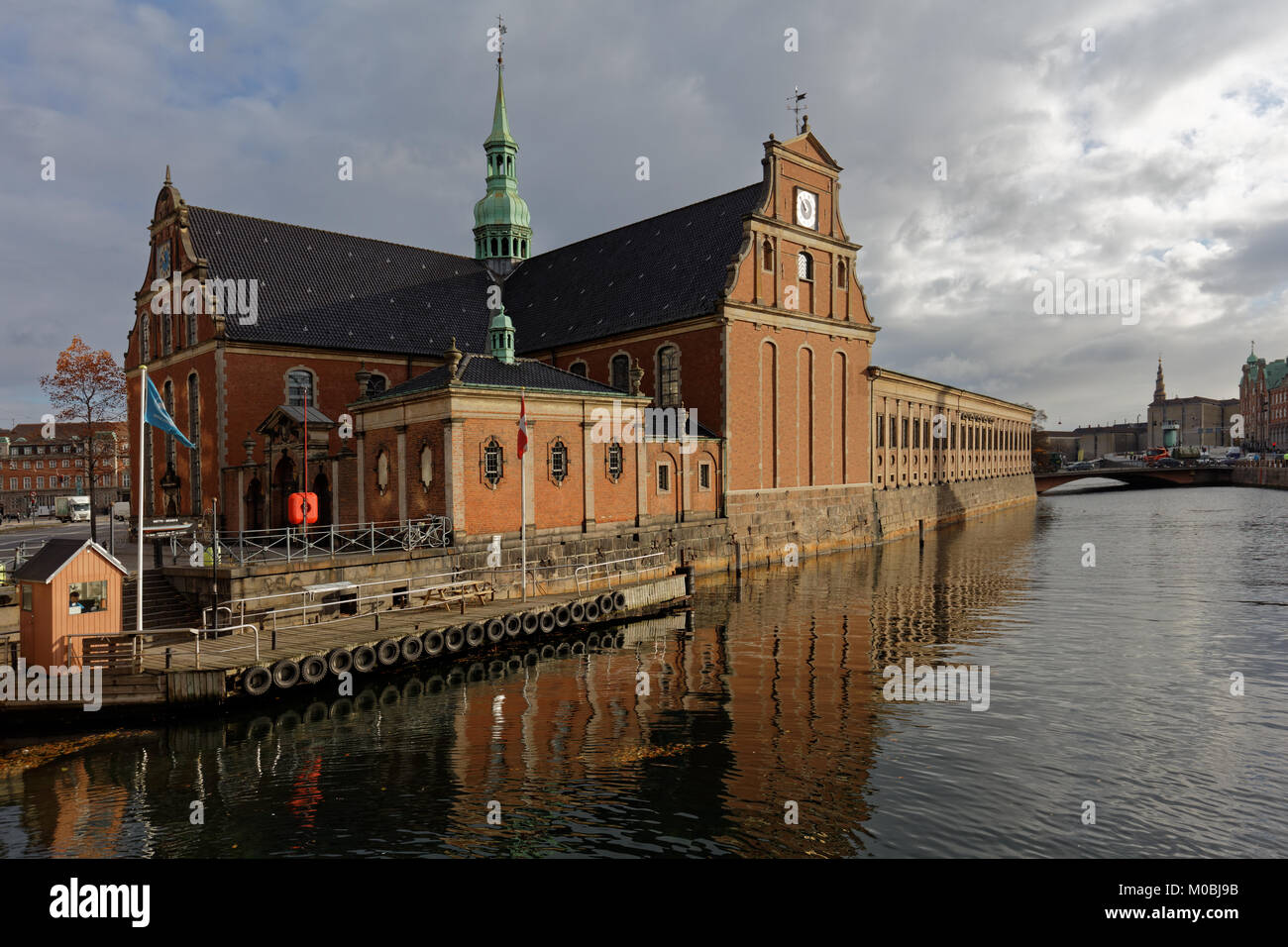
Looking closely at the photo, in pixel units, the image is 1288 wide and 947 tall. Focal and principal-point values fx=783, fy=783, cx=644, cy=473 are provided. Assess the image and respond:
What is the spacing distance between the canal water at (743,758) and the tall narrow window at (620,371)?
2364cm

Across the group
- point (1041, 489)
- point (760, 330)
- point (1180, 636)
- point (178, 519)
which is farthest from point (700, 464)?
point (1041, 489)

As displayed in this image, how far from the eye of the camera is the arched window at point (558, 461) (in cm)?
3788

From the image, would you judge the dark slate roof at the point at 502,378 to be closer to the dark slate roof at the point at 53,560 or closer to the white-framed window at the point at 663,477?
the white-framed window at the point at 663,477

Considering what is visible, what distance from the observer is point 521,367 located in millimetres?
38625

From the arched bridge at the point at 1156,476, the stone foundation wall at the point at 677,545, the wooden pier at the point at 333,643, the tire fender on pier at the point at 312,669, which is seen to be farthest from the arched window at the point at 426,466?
the arched bridge at the point at 1156,476

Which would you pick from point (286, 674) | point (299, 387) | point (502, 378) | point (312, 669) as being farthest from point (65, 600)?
→ point (299, 387)

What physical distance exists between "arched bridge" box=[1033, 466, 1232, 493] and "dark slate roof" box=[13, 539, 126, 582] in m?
125

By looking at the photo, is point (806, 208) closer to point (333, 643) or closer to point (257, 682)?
point (333, 643)

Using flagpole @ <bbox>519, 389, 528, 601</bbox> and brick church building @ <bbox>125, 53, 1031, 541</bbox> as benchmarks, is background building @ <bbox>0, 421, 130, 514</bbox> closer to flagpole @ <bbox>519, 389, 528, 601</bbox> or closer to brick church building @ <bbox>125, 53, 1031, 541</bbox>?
brick church building @ <bbox>125, 53, 1031, 541</bbox>

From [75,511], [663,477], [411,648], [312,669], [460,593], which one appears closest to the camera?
[312,669]

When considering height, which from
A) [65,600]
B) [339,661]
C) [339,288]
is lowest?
[339,661]

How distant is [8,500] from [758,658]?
12970 cm

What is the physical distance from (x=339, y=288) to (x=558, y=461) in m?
23.7
